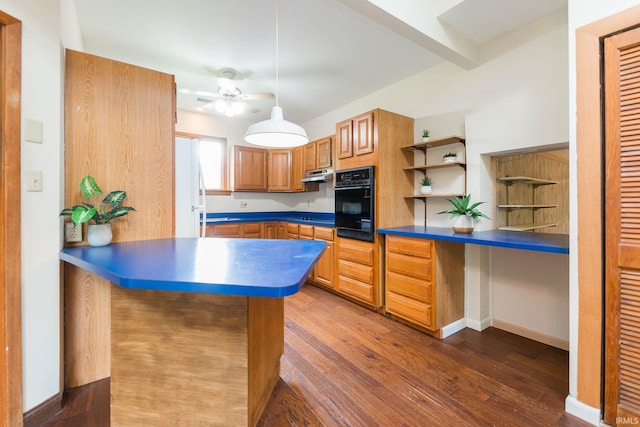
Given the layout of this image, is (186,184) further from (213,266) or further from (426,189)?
(426,189)

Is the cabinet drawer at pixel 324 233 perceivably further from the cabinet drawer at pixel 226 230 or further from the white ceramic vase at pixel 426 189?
the cabinet drawer at pixel 226 230

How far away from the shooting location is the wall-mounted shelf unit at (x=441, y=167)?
2746 millimetres

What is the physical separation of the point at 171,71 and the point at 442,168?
11.0 ft

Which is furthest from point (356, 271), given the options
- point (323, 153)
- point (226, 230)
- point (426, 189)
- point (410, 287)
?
point (226, 230)

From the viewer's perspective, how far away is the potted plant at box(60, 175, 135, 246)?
5.23 ft

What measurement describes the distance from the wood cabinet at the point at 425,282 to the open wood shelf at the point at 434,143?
103 cm

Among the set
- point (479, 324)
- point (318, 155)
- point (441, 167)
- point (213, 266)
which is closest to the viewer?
point (213, 266)

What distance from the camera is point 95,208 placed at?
169 cm

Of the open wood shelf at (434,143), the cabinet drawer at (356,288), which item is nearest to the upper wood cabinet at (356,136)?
the open wood shelf at (434,143)

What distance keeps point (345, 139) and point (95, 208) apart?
2554mm

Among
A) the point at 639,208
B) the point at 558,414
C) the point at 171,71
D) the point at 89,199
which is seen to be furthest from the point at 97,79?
the point at 558,414

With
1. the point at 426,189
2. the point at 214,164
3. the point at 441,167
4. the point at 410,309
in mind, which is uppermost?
the point at 214,164

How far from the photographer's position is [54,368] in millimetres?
1518

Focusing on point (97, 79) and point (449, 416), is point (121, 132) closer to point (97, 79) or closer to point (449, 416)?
point (97, 79)
